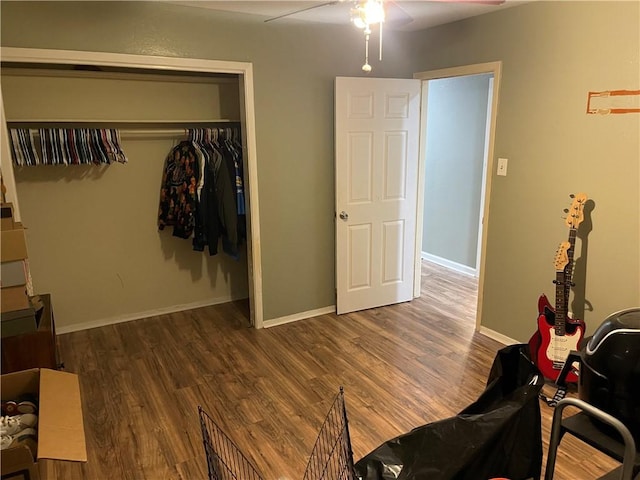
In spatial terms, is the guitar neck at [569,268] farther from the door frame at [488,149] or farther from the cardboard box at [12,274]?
the cardboard box at [12,274]

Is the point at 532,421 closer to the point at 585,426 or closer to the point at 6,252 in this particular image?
the point at 585,426

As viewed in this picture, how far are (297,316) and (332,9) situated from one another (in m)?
2.29

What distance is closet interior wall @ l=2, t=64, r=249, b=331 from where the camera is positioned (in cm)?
340

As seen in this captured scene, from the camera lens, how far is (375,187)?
3.87 m

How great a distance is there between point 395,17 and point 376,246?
1938mm

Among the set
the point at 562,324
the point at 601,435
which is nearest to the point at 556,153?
the point at 562,324

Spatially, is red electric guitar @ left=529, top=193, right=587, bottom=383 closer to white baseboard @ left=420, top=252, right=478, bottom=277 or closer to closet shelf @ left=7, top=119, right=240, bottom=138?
white baseboard @ left=420, top=252, right=478, bottom=277

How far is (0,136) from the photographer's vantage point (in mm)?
2660

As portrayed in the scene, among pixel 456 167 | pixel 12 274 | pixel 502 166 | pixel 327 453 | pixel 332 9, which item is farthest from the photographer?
pixel 456 167

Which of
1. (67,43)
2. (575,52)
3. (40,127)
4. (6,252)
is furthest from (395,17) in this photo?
(40,127)

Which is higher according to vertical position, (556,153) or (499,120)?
(499,120)

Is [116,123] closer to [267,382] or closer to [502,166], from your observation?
[267,382]

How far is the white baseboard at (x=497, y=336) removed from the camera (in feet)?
11.2

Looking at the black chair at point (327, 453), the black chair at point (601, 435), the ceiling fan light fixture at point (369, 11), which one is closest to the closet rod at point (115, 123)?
the ceiling fan light fixture at point (369, 11)
